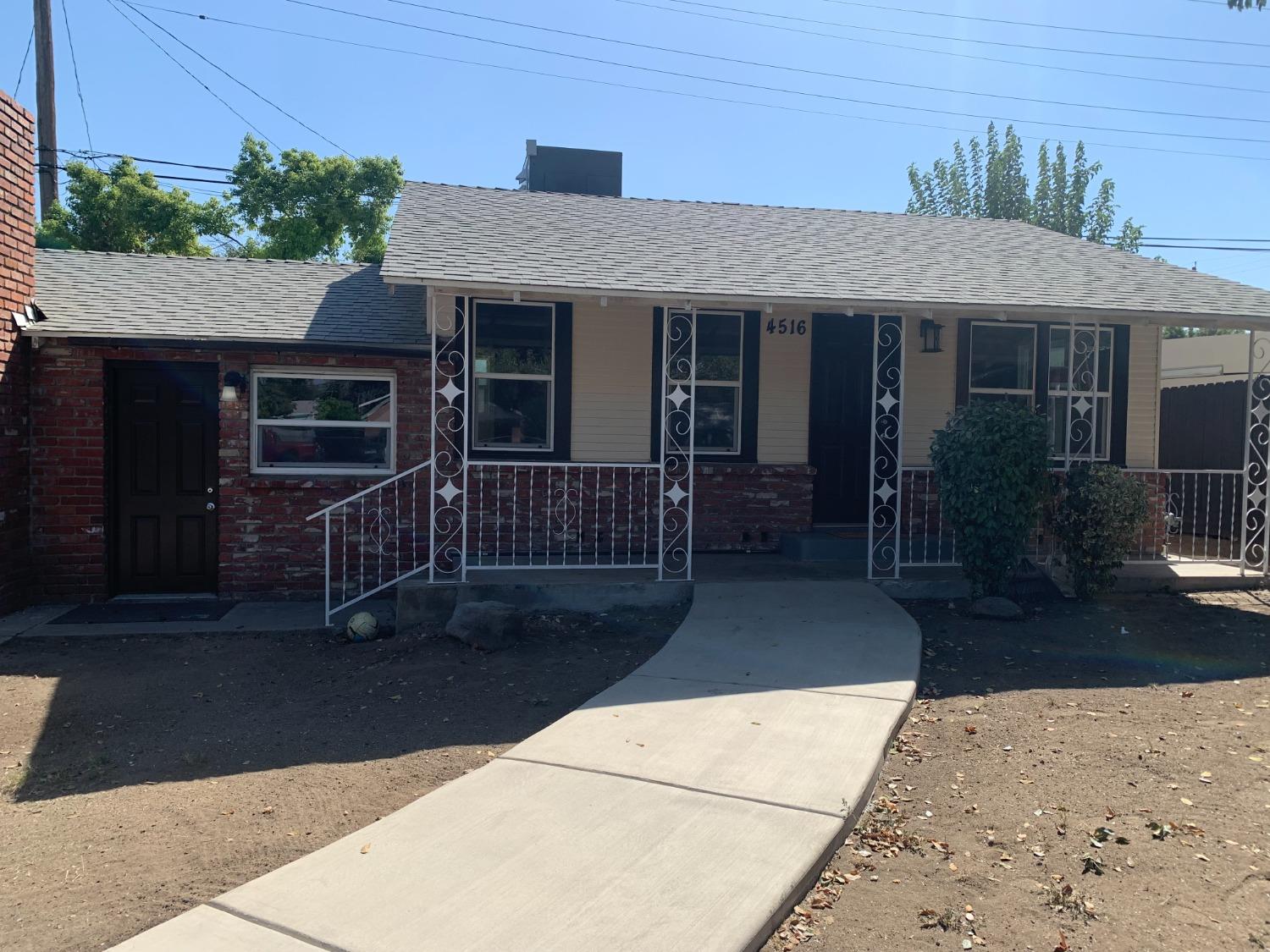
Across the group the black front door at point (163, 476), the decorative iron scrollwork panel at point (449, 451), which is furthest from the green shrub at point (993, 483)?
the black front door at point (163, 476)

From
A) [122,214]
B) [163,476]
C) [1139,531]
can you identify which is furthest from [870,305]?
[122,214]

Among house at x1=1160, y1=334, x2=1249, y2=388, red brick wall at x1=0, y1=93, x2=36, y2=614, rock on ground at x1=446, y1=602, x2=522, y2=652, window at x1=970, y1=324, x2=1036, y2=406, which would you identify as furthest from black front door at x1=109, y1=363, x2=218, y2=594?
house at x1=1160, y1=334, x2=1249, y2=388

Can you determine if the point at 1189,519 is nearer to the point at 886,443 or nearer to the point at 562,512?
the point at 886,443

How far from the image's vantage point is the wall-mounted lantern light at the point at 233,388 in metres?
9.40

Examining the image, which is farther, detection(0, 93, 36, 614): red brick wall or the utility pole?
the utility pole

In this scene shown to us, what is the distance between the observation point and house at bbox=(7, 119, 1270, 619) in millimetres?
9023

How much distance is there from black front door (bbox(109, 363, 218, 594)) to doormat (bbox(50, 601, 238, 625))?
1.36 feet

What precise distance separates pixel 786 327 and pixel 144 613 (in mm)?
7222

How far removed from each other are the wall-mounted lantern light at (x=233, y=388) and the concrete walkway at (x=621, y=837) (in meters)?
5.40

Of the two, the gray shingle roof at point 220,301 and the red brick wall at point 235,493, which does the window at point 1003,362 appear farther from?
the gray shingle roof at point 220,301

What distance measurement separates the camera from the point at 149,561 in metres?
9.70

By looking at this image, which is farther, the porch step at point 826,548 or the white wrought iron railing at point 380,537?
the porch step at point 826,548

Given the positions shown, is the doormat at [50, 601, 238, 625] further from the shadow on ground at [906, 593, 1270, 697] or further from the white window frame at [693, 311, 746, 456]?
the shadow on ground at [906, 593, 1270, 697]

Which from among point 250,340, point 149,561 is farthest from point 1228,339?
point 149,561
